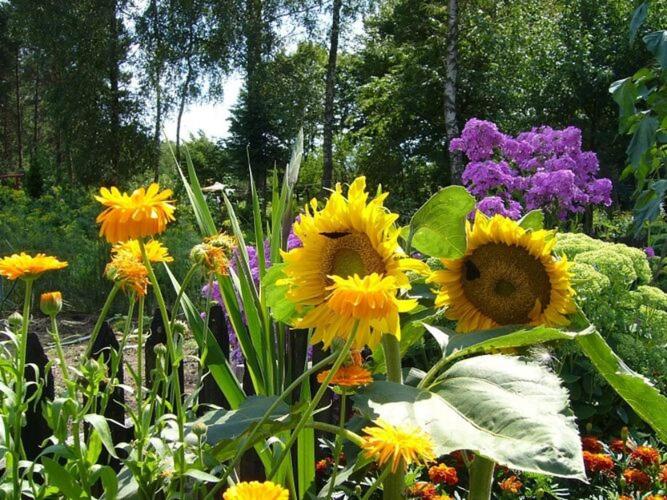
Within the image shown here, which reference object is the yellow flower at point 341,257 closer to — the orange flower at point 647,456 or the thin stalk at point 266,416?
the thin stalk at point 266,416

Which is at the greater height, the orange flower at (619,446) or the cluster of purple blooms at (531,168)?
the cluster of purple blooms at (531,168)

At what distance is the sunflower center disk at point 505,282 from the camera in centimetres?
108

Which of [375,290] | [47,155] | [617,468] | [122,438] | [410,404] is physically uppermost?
[47,155]

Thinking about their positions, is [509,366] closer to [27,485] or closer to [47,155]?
[27,485]

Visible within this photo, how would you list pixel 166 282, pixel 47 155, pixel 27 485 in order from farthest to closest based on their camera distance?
pixel 47 155 → pixel 166 282 → pixel 27 485

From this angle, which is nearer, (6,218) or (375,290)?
(375,290)

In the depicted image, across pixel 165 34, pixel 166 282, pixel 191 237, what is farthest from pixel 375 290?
pixel 165 34

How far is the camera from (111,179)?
19.0 metres

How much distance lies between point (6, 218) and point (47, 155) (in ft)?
78.5

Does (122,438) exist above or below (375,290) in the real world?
below

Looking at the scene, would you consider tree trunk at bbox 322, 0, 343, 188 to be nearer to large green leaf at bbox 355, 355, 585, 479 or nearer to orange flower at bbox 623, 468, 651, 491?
orange flower at bbox 623, 468, 651, 491

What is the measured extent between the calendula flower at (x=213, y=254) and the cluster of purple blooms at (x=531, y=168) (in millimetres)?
3194

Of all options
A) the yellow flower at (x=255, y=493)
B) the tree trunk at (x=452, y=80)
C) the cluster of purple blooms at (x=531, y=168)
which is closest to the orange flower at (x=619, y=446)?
the yellow flower at (x=255, y=493)

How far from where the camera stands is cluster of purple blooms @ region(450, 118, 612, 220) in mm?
4438
